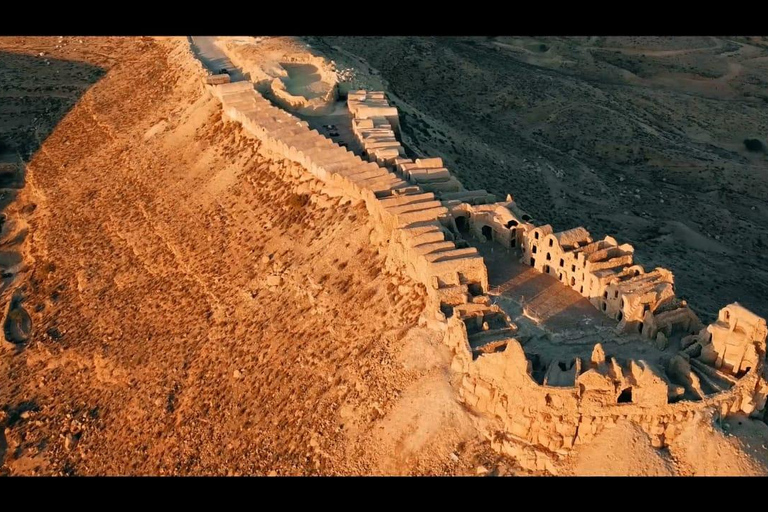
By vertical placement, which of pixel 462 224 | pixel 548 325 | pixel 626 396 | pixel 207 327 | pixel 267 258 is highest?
pixel 626 396

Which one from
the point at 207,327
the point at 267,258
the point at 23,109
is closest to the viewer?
the point at 207,327

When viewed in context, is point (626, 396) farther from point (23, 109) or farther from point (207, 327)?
point (23, 109)

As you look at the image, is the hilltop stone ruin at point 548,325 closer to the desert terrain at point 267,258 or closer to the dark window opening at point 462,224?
the dark window opening at point 462,224

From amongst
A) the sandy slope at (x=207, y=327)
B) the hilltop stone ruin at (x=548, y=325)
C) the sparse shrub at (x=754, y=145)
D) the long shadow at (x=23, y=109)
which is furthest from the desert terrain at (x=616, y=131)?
the long shadow at (x=23, y=109)

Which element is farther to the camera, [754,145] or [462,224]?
[754,145]

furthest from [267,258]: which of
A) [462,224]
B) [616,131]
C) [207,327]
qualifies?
[616,131]

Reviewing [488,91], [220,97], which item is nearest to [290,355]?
[220,97]

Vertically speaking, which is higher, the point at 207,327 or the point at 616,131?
the point at 207,327

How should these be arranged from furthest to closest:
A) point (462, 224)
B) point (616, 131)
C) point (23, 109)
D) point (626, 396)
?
point (616, 131), point (23, 109), point (462, 224), point (626, 396)
